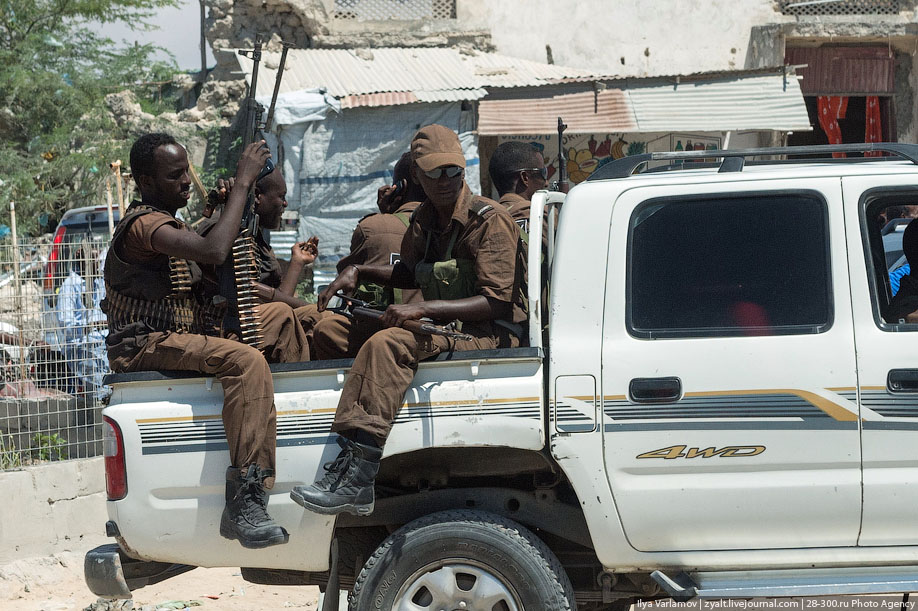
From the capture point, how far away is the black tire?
3410 mm

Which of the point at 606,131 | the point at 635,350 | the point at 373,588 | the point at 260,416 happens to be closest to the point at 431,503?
the point at 373,588

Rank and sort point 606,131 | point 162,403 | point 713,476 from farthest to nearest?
point 606,131
point 162,403
point 713,476

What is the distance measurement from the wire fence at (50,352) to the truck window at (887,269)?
484 cm

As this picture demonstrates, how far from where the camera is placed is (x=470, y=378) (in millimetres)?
3453

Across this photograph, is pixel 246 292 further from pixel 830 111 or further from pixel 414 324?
pixel 830 111

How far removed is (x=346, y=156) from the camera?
34.9ft

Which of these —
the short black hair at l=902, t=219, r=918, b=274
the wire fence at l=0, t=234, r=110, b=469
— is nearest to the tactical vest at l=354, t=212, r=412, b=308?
the short black hair at l=902, t=219, r=918, b=274

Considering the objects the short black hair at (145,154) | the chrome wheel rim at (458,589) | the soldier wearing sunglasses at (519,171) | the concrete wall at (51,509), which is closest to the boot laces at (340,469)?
the chrome wheel rim at (458,589)

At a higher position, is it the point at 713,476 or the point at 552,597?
the point at 713,476

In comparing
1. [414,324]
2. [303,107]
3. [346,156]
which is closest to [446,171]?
[414,324]

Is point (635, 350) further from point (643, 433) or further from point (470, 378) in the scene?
point (470, 378)

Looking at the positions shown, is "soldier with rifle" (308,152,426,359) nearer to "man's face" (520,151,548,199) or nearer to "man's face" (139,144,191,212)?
"man's face" (520,151,548,199)

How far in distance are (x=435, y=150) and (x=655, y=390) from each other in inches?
51.2

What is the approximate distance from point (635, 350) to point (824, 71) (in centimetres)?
1239
